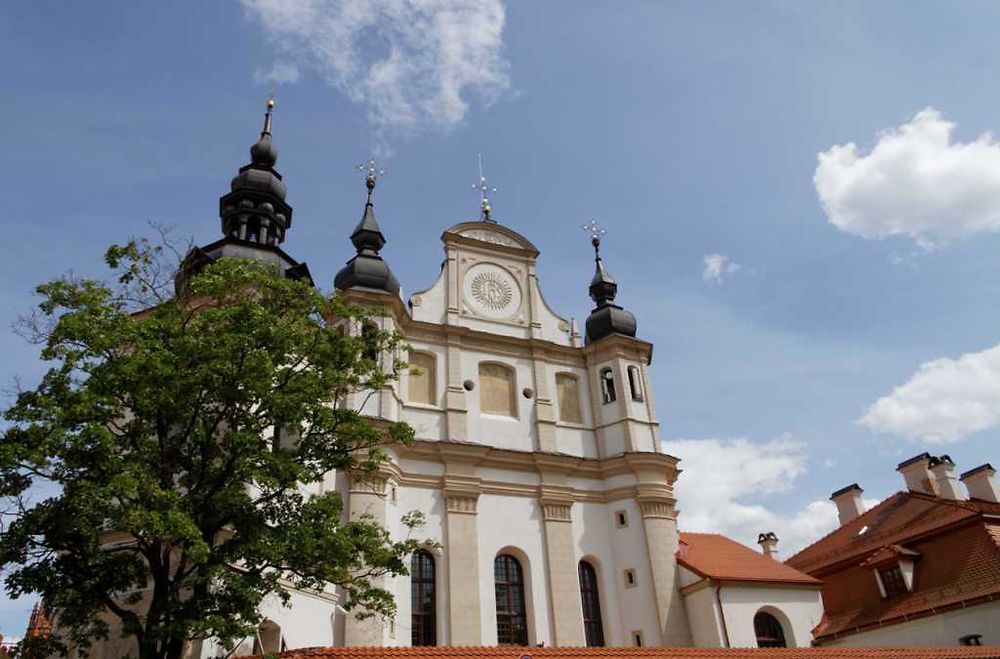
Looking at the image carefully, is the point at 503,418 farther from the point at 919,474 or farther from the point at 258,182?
the point at 919,474

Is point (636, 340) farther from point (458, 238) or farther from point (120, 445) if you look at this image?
point (120, 445)

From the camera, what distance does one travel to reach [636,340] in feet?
87.9

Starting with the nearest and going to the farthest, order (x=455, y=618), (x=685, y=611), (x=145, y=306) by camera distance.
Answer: (x=145, y=306) < (x=455, y=618) < (x=685, y=611)

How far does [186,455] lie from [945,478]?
25250 mm

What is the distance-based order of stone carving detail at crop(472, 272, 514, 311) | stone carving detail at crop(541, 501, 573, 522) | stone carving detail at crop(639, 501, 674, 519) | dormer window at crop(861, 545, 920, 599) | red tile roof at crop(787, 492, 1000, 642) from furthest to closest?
stone carving detail at crop(472, 272, 514, 311) → stone carving detail at crop(639, 501, 674, 519) → stone carving detail at crop(541, 501, 573, 522) → dormer window at crop(861, 545, 920, 599) → red tile roof at crop(787, 492, 1000, 642)

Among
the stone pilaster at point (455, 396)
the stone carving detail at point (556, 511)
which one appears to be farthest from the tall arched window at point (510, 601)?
the stone pilaster at point (455, 396)

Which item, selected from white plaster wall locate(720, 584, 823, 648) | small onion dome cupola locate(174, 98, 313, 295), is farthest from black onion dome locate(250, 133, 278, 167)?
white plaster wall locate(720, 584, 823, 648)

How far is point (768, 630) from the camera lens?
73.0ft

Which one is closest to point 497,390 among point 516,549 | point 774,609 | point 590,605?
point 516,549

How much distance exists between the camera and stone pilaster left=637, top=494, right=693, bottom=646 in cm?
2162

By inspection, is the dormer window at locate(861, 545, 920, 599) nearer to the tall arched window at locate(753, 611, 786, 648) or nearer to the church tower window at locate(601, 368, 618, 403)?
the tall arched window at locate(753, 611, 786, 648)

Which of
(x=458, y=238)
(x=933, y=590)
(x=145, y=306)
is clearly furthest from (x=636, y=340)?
(x=145, y=306)

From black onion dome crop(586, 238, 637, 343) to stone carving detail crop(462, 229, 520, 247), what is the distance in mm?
3454

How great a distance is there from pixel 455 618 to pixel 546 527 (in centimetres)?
392
